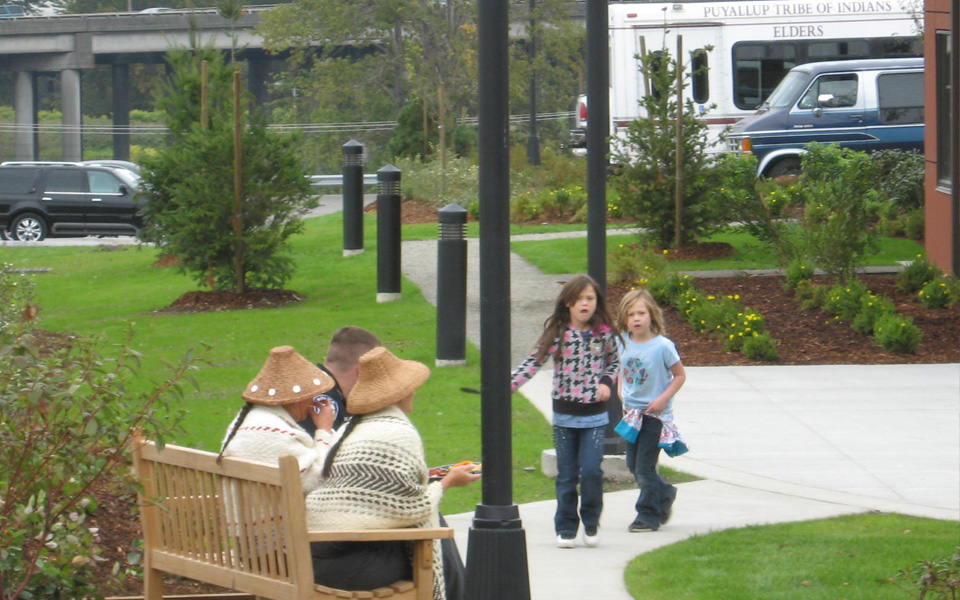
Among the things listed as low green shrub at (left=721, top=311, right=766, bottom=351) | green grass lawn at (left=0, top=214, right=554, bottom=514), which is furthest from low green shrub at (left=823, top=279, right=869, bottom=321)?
green grass lawn at (left=0, top=214, right=554, bottom=514)

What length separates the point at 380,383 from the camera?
4512 mm

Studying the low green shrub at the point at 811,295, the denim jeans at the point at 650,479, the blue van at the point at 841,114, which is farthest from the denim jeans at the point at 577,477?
the blue van at the point at 841,114

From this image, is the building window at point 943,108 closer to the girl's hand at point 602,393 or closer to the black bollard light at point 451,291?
the black bollard light at point 451,291

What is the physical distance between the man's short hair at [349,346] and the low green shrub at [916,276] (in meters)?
10.2

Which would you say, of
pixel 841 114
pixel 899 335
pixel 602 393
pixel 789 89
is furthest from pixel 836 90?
pixel 602 393

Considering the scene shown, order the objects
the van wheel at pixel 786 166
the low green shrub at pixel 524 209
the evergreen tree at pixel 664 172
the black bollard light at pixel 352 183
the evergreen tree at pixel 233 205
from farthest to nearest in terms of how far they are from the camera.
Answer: the low green shrub at pixel 524 209
the van wheel at pixel 786 166
the black bollard light at pixel 352 183
the evergreen tree at pixel 664 172
the evergreen tree at pixel 233 205

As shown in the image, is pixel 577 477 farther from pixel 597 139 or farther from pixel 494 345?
pixel 597 139

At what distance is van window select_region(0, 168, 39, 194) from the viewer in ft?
85.5

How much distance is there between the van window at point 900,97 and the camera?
23.1 meters

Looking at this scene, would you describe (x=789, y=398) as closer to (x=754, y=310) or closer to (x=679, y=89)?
(x=754, y=310)

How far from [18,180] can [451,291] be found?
56.4ft

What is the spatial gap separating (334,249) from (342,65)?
2185 centimetres

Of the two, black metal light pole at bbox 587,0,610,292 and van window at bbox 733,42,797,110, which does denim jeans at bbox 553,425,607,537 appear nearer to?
black metal light pole at bbox 587,0,610,292

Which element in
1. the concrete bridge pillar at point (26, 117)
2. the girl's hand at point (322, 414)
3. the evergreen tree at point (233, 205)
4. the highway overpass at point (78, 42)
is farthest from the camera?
the highway overpass at point (78, 42)
